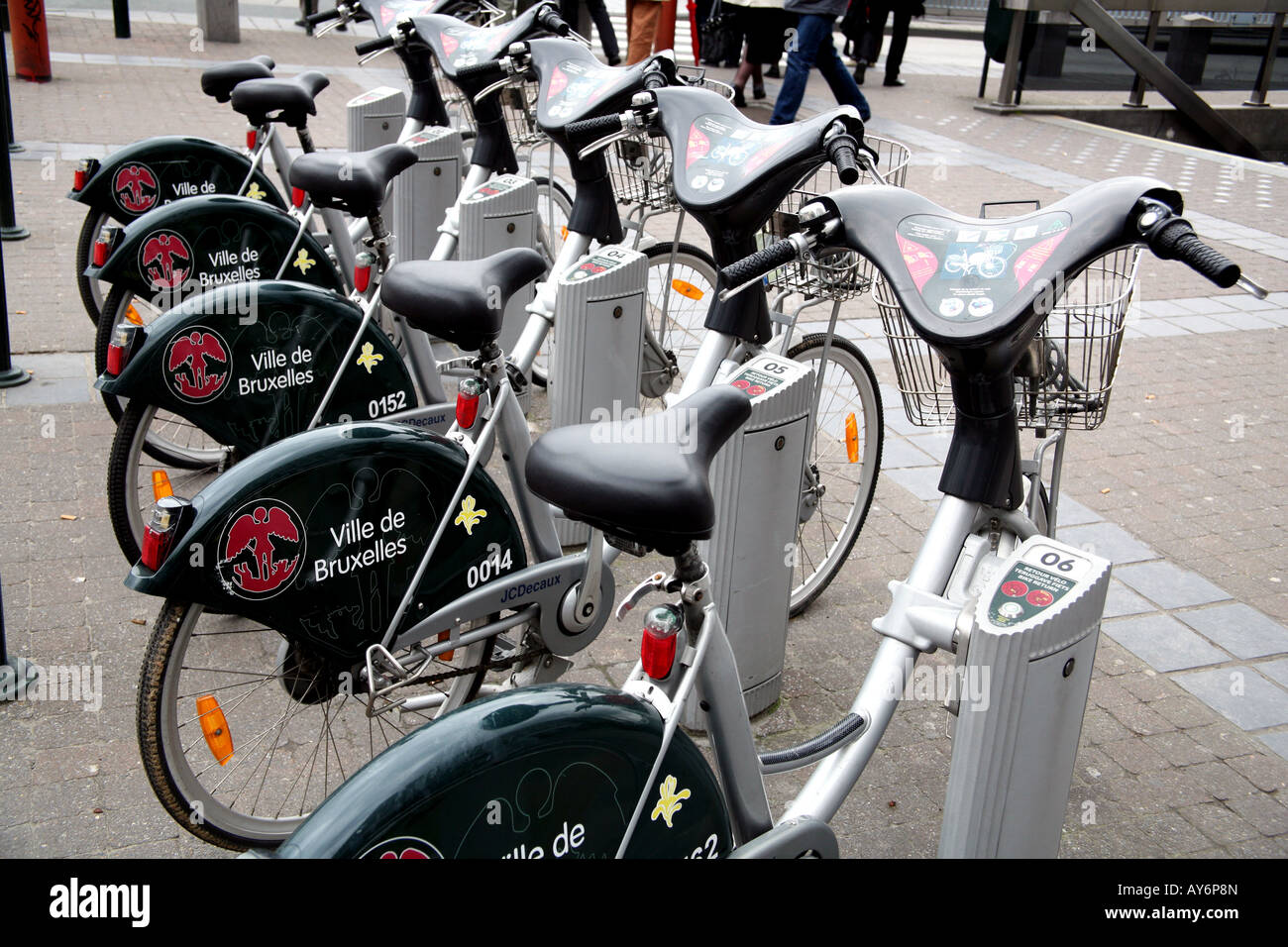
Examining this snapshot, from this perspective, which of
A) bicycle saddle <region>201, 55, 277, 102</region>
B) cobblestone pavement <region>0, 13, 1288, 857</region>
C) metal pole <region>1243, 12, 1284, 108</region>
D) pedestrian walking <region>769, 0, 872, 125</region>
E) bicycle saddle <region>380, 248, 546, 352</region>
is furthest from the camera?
metal pole <region>1243, 12, 1284, 108</region>

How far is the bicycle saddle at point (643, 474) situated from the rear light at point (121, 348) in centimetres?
196

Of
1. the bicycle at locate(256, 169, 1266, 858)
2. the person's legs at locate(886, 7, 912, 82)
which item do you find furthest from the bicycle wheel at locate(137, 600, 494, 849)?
the person's legs at locate(886, 7, 912, 82)

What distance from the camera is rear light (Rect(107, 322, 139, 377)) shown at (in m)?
3.30

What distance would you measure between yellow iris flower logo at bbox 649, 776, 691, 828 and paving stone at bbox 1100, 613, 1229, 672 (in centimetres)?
234

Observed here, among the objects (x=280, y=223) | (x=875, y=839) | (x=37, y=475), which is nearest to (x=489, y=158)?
(x=280, y=223)

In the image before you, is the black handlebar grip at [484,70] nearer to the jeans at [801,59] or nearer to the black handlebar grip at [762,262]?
the black handlebar grip at [762,262]

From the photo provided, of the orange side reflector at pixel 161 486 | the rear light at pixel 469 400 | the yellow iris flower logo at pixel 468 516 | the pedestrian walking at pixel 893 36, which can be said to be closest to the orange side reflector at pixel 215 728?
the orange side reflector at pixel 161 486

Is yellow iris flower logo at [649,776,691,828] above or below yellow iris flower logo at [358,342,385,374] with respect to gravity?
below

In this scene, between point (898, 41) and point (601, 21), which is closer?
point (601, 21)

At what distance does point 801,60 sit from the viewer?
10.0m

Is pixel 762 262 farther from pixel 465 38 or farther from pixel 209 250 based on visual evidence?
pixel 465 38

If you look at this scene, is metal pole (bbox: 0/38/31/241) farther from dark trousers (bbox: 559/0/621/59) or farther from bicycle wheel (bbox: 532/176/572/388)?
dark trousers (bbox: 559/0/621/59)

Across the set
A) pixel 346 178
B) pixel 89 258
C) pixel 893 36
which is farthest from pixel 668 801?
pixel 893 36

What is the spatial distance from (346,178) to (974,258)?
211cm
